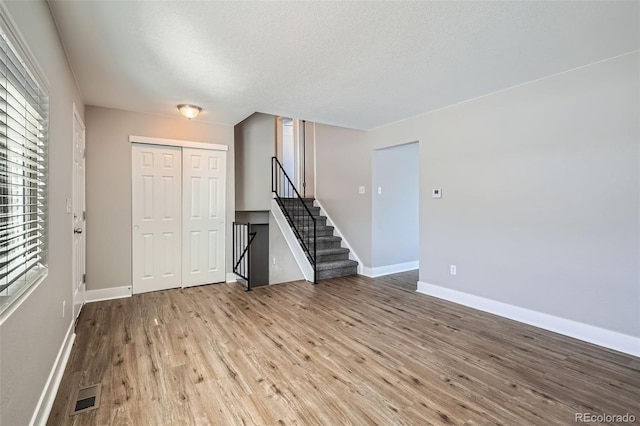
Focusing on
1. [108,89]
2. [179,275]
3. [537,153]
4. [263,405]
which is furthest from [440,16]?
[179,275]

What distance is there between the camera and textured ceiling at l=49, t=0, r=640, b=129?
193cm

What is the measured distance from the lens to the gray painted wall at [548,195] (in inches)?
99.2

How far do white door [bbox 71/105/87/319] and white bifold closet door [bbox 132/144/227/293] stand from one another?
540mm

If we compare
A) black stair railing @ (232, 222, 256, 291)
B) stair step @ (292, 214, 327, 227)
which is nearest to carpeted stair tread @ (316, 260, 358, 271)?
stair step @ (292, 214, 327, 227)

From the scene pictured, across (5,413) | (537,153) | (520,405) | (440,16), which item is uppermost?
(440,16)

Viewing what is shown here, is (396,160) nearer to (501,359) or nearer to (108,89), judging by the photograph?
(501,359)

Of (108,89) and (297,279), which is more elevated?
(108,89)

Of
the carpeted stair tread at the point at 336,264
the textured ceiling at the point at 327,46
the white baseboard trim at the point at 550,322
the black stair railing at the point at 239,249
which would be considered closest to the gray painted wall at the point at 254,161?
the black stair railing at the point at 239,249

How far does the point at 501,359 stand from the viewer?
94.3 inches

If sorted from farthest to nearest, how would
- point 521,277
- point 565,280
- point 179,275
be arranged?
point 179,275 < point 521,277 < point 565,280

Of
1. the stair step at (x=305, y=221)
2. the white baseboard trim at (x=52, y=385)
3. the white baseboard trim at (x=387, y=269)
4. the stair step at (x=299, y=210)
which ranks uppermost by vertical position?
the stair step at (x=299, y=210)

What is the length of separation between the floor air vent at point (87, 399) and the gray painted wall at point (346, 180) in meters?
3.84

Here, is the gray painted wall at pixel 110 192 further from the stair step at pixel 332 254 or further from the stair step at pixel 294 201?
the stair step at pixel 332 254

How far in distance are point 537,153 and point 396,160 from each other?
7.78 ft
